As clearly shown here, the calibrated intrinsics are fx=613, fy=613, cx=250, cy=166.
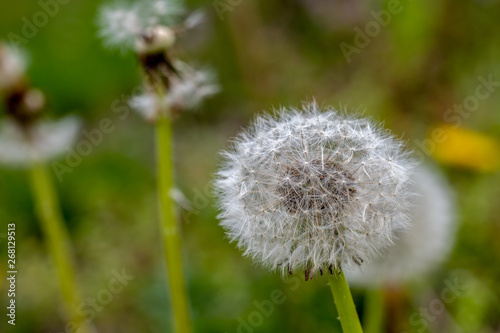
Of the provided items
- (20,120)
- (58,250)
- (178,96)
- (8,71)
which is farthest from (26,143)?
(178,96)

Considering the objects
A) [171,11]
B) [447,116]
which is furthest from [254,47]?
[171,11]

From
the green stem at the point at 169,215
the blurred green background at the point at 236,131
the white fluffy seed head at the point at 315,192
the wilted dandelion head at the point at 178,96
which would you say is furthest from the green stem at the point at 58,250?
the white fluffy seed head at the point at 315,192

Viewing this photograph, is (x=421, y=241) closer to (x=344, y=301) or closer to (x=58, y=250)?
(x=344, y=301)

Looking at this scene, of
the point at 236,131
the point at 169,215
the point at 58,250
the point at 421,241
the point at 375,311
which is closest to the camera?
the point at 169,215

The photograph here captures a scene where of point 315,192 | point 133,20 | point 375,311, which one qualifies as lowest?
point 315,192

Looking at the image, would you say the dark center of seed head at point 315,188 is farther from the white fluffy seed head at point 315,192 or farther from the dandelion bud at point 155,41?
the dandelion bud at point 155,41

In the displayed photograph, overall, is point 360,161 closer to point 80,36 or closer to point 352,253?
point 352,253
